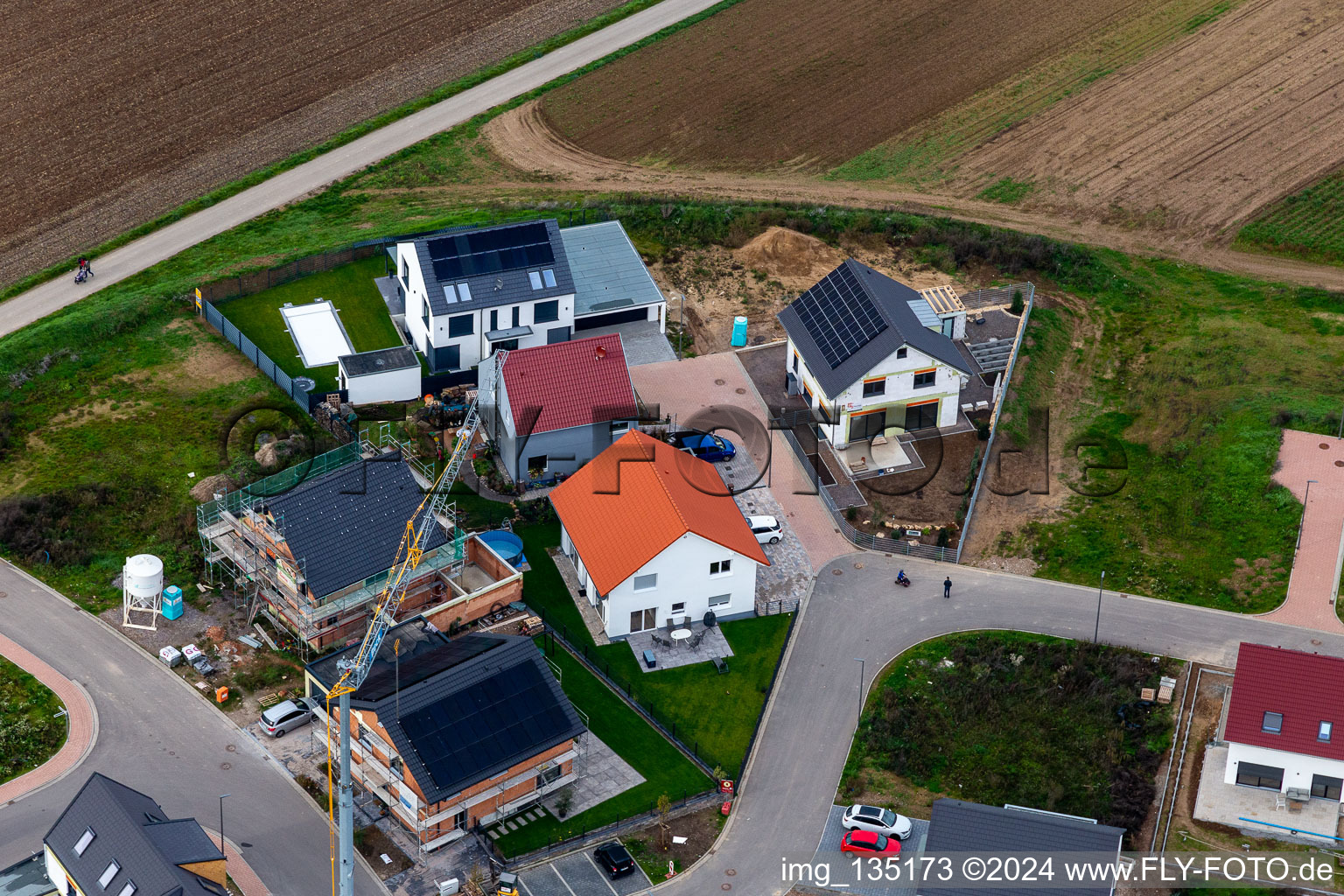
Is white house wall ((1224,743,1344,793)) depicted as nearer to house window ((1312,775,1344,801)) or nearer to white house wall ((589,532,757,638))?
house window ((1312,775,1344,801))

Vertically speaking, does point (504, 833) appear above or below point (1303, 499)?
below

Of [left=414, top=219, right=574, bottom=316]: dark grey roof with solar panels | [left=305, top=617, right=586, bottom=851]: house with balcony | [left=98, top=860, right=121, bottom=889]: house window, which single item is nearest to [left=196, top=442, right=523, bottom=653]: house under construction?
[left=305, top=617, right=586, bottom=851]: house with balcony

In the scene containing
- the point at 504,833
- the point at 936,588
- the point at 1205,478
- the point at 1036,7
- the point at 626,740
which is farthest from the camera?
the point at 1036,7

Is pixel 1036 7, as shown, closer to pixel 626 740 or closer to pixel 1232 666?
pixel 1232 666

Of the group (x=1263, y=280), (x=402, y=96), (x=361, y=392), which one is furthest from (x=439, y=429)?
(x=1263, y=280)

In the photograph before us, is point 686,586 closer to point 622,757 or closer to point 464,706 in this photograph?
point 622,757

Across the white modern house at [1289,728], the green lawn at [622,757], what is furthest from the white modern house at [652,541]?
the white modern house at [1289,728]
